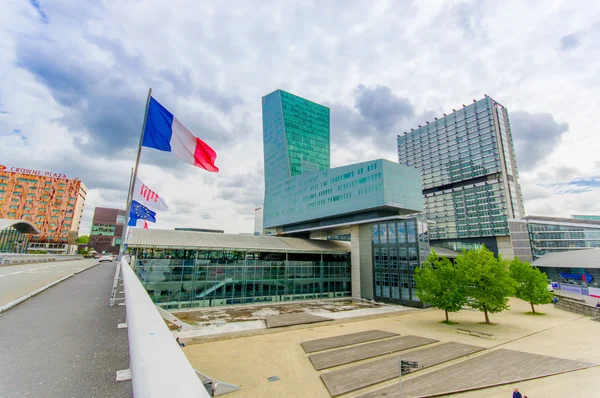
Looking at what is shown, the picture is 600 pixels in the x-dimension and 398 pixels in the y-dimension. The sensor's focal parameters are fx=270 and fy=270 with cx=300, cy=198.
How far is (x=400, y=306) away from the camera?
50688 mm

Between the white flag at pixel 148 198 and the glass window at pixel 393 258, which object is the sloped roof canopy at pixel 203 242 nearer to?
the glass window at pixel 393 258

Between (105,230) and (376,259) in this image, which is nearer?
(376,259)

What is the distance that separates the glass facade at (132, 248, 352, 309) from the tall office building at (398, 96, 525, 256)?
206 feet

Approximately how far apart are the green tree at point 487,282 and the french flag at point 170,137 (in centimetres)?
3980

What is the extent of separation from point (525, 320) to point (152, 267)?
5889 cm

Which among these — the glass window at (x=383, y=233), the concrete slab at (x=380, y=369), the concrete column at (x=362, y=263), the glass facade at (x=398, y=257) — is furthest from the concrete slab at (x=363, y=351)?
the concrete column at (x=362, y=263)

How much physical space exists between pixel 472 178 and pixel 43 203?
18357 cm

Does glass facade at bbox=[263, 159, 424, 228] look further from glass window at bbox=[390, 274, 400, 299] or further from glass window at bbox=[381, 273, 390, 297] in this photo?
glass window at bbox=[390, 274, 400, 299]

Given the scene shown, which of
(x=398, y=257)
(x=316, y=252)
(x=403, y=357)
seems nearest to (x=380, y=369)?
(x=403, y=357)

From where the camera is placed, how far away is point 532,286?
159ft

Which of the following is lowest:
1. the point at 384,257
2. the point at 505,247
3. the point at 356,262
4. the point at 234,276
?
the point at 234,276

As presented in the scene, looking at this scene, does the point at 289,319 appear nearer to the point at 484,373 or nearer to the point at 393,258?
the point at 484,373

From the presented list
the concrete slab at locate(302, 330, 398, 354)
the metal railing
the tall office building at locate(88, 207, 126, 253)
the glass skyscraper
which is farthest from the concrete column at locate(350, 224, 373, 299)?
the tall office building at locate(88, 207, 126, 253)

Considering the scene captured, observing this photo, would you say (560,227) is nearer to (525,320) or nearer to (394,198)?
(525,320)
